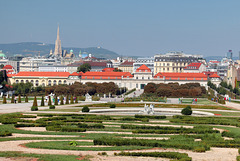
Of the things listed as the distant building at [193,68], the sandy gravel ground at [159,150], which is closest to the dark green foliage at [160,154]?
the sandy gravel ground at [159,150]

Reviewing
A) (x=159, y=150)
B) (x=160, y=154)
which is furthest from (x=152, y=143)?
(x=160, y=154)

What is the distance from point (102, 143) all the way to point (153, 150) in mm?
2868

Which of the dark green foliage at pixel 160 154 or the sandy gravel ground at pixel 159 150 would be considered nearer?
the sandy gravel ground at pixel 159 150

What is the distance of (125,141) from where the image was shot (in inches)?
971

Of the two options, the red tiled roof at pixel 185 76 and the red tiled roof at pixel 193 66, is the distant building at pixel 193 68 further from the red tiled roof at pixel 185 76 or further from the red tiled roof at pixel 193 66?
the red tiled roof at pixel 185 76

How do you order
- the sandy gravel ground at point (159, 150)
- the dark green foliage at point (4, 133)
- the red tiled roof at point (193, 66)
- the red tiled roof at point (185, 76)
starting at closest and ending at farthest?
the sandy gravel ground at point (159, 150) < the dark green foliage at point (4, 133) < the red tiled roof at point (185, 76) < the red tiled roof at point (193, 66)

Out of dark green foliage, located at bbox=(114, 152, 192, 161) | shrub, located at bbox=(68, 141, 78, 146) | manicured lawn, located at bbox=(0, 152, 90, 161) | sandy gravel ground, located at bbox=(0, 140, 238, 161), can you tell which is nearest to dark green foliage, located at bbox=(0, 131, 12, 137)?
sandy gravel ground, located at bbox=(0, 140, 238, 161)

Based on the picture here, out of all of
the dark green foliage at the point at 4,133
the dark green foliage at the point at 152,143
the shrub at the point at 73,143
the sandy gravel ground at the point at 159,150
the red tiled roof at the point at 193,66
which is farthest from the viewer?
the red tiled roof at the point at 193,66

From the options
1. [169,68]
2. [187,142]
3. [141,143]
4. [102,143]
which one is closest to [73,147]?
[102,143]

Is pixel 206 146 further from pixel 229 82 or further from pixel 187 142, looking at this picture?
pixel 229 82

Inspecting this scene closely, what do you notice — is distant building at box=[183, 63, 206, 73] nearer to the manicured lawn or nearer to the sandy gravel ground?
the sandy gravel ground

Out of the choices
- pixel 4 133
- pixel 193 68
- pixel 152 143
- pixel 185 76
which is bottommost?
pixel 152 143

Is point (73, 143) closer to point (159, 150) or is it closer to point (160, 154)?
point (159, 150)

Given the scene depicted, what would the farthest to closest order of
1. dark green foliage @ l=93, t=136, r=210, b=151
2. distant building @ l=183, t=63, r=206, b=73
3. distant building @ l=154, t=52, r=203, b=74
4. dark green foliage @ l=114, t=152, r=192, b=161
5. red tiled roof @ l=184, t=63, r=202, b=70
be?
distant building @ l=154, t=52, r=203, b=74, red tiled roof @ l=184, t=63, r=202, b=70, distant building @ l=183, t=63, r=206, b=73, dark green foliage @ l=93, t=136, r=210, b=151, dark green foliage @ l=114, t=152, r=192, b=161
